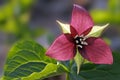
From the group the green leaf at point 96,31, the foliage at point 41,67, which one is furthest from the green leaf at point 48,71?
the green leaf at point 96,31

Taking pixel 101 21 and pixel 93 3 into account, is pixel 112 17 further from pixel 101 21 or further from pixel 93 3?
pixel 93 3

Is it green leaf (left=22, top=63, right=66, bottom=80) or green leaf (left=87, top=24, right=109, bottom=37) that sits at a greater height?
green leaf (left=87, top=24, right=109, bottom=37)

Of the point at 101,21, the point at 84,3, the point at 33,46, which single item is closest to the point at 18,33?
the point at 101,21

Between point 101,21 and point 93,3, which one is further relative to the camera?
point 93,3

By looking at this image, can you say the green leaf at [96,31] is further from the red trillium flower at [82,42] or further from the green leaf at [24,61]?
the green leaf at [24,61]

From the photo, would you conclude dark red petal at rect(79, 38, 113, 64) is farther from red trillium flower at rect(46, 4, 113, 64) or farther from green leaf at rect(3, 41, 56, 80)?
green leaf at rect(3, 41, 56, 80)

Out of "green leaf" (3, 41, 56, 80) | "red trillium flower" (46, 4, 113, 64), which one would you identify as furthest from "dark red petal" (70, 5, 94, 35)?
"green leaf" (3, 41, 56, 80)
